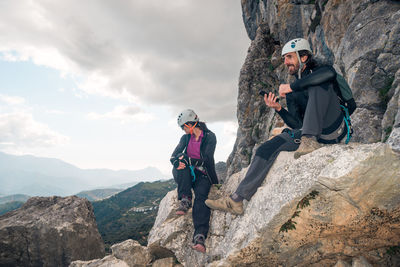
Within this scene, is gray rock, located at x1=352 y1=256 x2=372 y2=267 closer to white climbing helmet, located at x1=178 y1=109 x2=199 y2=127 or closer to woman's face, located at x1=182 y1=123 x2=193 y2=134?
woman's face, located at x1=182 y1=123 x2=193 y2=134

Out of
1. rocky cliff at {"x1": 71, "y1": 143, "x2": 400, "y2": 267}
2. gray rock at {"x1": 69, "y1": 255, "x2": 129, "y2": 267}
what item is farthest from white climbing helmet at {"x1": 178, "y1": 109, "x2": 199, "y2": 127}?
gray rock at {"x1": 69, "y1": 255, "x2": 129, "y2": 267}

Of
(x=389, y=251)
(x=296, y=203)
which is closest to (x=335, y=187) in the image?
(x=296, y=203)

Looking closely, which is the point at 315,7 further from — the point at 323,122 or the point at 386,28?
the point at 323,122

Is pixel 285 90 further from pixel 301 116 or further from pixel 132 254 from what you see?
pixel 132 254

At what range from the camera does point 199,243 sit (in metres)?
7.16

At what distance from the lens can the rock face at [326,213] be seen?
4426 mm

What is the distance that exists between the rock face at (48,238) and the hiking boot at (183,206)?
24.5ft

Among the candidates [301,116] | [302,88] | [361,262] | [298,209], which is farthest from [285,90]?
[361,262]

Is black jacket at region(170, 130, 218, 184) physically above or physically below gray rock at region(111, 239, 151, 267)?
above

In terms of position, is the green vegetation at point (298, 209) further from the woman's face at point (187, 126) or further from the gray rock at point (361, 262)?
the woman's face at point (187, 126)

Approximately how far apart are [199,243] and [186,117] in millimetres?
5573

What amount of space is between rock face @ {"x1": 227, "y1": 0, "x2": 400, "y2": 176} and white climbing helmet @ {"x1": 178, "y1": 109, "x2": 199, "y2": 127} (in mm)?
7561

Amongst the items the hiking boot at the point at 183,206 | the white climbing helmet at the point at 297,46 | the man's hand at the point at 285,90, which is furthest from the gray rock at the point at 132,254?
the white climbing helmet at the point at 297,46

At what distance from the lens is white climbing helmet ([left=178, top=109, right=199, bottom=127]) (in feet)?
33.7
